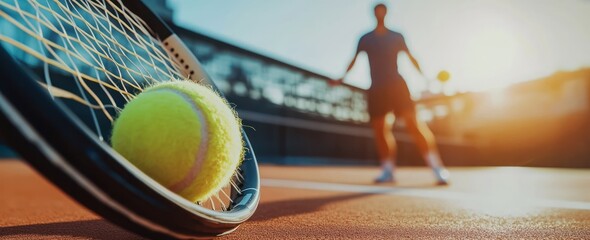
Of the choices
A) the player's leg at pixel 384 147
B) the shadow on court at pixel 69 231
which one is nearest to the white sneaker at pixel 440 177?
the player's leg at pixel 384 147

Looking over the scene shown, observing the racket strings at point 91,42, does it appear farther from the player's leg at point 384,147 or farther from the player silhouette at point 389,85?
the player's leg at point 384,147

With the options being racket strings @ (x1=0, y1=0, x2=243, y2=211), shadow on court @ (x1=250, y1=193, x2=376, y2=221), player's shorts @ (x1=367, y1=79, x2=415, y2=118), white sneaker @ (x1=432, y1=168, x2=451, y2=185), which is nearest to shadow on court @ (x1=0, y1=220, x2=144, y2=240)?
racket strings @ (x1=0, y1=0, x2=243, y2=211)

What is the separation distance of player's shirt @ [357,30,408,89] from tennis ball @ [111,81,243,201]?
2.92 m

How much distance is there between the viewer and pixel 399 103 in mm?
3844

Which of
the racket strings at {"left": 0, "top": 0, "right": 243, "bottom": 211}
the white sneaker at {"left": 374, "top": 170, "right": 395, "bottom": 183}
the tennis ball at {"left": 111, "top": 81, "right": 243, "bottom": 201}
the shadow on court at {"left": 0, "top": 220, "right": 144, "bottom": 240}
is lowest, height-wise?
the white sneaker at {"left": 374, "top": 170, "right": 395, "bottom": 183}

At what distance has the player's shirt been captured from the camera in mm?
3885

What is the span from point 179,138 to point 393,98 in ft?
10.0

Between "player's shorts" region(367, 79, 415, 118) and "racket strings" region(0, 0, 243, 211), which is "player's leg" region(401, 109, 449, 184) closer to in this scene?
"player's shorts" region(367, 79, 415, 118)

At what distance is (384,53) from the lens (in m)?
3.89

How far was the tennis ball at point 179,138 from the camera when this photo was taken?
3.32 ft

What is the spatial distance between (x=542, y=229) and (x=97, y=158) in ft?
4.68

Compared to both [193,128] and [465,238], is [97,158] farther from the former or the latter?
[465,238]

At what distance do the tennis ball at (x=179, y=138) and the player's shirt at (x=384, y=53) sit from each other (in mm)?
2923

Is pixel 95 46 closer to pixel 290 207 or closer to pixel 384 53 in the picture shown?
pixel 290 207
